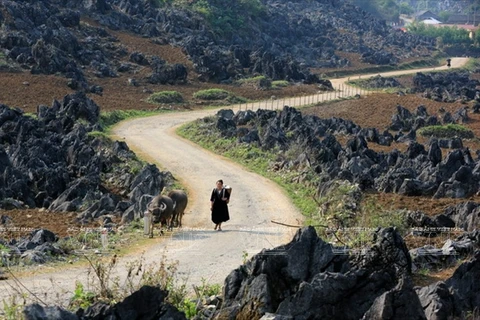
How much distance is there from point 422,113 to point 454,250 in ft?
128

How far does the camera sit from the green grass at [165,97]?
5647 centimetres

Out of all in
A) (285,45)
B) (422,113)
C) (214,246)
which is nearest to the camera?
(214,246)

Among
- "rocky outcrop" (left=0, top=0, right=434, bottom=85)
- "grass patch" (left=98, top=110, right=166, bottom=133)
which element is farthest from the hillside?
"grass patch" (left=98, top=110, right=166, bottom=133)

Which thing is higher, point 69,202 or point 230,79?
point 230,79

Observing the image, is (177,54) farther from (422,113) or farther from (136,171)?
(136,171)

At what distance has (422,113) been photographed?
57062 mm

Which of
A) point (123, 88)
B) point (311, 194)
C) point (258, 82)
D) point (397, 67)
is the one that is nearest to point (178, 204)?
point (311, 194)

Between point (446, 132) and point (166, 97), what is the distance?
16.1 m

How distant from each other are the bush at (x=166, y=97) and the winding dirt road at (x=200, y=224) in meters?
11.9

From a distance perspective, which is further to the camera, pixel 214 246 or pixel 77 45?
pixel 77 45

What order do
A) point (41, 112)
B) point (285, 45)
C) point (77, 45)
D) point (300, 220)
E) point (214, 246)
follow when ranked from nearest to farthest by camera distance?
point (214, 246)
point (300, 220)
point (41, 112)
point (77, 45)
point (285, 45)

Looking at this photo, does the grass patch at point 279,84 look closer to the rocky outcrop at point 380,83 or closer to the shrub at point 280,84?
the shrub at point 280,84

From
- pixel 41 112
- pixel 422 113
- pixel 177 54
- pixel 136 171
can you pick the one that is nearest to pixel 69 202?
pixel 136 171

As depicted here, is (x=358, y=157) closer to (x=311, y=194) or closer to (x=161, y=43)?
(x=311, y=194)
